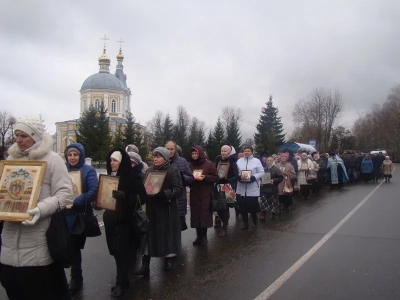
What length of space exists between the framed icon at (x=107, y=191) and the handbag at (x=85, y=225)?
8.3 inches

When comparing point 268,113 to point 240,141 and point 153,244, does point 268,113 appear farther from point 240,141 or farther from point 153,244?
point 153,244

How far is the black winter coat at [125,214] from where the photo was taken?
4910mm

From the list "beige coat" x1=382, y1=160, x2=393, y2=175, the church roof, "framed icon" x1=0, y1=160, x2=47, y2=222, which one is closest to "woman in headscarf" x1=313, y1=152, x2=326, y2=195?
"beige coat" x1=382, y1=160, x2=393, y2=175

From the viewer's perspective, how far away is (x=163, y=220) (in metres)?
5.73

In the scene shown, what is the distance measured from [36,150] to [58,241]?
81 cm

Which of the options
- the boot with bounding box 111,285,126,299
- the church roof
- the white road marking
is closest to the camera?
the boot with bounding box 111,285,126,299

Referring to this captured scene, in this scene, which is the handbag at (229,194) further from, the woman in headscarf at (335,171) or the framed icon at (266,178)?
the woman in headscarf at (335,171)

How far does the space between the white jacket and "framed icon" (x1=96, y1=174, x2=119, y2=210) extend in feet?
15.8

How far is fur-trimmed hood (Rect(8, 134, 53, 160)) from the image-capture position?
3.34 metres

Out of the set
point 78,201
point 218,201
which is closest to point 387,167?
point 218,201

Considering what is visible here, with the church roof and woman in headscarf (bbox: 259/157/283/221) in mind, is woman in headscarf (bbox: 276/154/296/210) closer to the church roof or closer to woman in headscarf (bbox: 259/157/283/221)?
woman in headscarf (bbox: 259/157/283/221)

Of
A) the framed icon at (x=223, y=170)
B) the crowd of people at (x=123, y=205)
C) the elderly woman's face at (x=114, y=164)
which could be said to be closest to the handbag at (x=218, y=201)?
the crowd of people at (x=123, y=205)

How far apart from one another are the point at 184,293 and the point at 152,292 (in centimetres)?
43

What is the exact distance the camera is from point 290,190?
12.0 m
